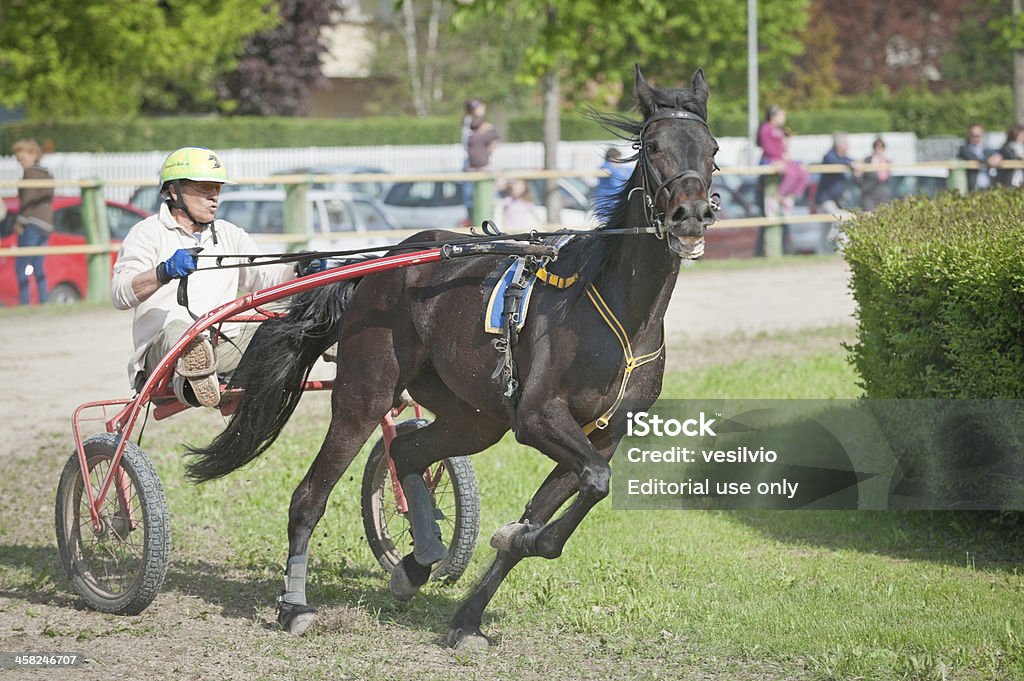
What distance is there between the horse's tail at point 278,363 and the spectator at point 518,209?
11.5 metres

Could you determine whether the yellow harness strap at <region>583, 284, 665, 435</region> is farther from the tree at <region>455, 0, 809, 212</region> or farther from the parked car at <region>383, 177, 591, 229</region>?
the tree at <region>455, 0, 809, 212</region>

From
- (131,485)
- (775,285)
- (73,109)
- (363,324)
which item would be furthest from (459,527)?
(73,109)

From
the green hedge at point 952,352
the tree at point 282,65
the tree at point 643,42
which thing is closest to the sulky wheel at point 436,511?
the green hedge at point 952,352

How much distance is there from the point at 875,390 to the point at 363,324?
2958 millimetres

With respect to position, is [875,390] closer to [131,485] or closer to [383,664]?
[383,664]

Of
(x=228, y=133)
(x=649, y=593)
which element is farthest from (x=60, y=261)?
(x=228, y=133)

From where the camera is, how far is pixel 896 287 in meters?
6.98

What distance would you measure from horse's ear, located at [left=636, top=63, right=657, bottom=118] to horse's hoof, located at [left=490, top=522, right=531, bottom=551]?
5.55 feet

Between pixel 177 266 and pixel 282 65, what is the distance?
33.4 m

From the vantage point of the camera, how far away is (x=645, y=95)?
5.14 meters

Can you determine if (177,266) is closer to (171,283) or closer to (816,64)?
(171,283)

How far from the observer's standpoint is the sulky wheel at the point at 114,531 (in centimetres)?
591

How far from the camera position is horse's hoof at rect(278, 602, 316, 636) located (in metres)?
5.77

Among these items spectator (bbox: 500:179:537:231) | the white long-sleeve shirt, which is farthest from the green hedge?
spectator (bbox: 500:179:537:231)
